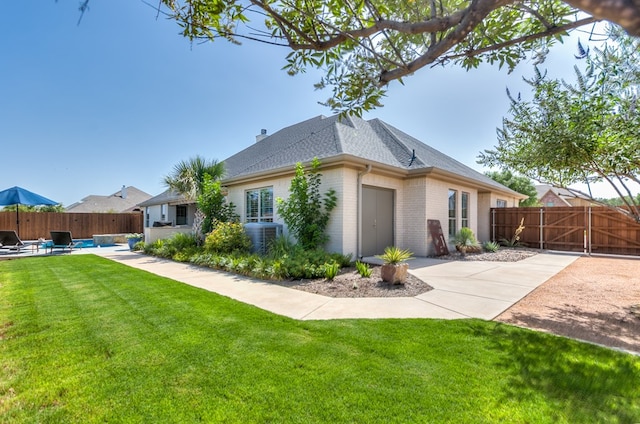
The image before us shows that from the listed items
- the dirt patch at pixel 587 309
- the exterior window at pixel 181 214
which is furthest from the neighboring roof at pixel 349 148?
the exterior window at pixel 181 214

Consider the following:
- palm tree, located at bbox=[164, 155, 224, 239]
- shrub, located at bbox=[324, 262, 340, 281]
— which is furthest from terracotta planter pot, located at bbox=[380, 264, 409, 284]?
palm tree, located at bbox=[164, 155, 224, 239]

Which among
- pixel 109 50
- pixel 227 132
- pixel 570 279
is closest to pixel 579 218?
pixel 570 279

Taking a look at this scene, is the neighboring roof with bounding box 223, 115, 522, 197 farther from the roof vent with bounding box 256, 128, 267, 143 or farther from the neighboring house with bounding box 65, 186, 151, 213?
the neighboring house with bounding box 65, 186, 151, 213

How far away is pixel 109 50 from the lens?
27.0 ft

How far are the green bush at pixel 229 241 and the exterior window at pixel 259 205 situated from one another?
1.62 metres

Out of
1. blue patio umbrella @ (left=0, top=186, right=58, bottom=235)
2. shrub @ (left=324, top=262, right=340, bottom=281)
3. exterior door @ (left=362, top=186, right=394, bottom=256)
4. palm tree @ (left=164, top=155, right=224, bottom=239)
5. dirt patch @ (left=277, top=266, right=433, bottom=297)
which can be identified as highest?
palm tree @ (left=164, top=155, right=224, bottom=239)

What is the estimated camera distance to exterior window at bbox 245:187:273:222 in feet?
37.3

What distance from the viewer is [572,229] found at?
45.4ft

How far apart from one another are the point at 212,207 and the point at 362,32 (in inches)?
412

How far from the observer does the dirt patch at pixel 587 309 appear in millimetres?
3723

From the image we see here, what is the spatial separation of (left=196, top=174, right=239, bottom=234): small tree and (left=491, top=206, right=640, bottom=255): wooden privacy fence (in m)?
14.4

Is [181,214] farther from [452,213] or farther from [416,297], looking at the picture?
[416,297]

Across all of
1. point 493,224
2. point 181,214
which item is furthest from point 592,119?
point 181,214

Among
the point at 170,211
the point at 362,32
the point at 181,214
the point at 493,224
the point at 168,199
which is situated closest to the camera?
the point at 362,32
